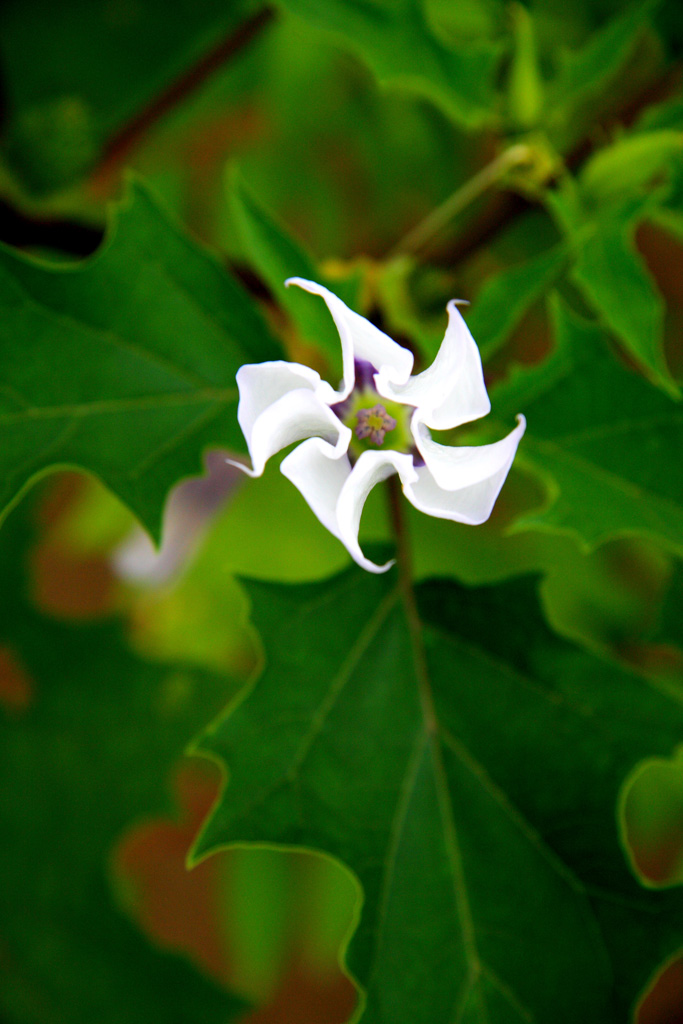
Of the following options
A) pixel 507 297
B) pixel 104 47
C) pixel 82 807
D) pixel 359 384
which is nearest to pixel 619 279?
pixel 507 297

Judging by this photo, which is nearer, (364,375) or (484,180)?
(364,375)

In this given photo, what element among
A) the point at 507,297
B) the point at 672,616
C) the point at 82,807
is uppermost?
the point at 507,297

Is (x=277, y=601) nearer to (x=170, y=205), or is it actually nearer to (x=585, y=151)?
(x=585, y=151)

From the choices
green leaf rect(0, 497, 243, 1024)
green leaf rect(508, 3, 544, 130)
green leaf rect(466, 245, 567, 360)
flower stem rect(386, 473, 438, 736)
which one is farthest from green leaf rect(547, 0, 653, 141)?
green leaf rect(0, 497, 243, 1024)

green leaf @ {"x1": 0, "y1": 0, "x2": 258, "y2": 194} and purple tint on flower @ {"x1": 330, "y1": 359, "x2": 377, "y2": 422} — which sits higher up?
green leaf @ {"x1": 0, "y1": 0, "x2": 258, "y2": 194}

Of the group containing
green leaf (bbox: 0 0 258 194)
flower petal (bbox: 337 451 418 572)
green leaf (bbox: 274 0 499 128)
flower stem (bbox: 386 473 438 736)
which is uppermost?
green leaf (bbox: 0 0 258 194)

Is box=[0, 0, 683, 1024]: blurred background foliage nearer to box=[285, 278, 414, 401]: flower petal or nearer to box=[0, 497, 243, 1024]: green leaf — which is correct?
box=[0, 497, 243, 1024]: green leaf

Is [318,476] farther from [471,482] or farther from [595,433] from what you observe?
[595,433]

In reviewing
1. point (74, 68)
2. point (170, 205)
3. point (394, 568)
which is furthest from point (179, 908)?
point (74, 68)
